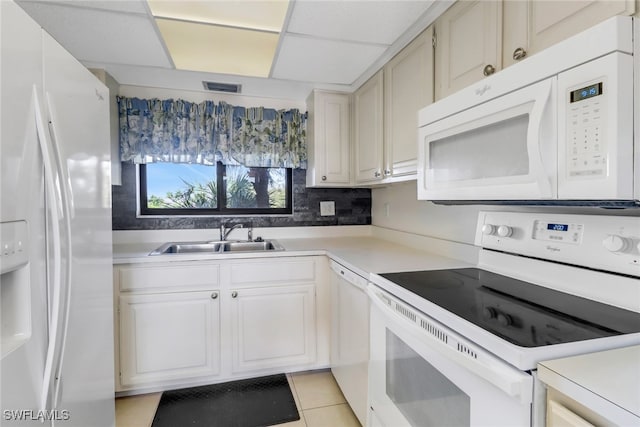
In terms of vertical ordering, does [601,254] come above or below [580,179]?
below

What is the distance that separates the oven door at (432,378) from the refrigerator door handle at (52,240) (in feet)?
3.43

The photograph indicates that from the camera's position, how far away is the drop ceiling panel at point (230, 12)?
1.57 meters

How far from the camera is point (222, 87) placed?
2311mm

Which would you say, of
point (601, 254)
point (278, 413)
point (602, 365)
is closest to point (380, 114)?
point (601, 254)

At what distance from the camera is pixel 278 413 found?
5.84 feet

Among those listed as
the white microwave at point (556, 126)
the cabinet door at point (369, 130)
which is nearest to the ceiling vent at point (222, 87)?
the cabinet door at point (369, 130)

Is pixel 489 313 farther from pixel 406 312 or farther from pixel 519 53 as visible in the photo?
pixel 519 53

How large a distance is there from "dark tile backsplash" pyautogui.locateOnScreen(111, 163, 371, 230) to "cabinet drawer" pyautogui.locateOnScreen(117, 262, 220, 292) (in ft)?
2.01

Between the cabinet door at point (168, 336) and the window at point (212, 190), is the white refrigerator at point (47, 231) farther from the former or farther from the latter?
the window at point (212, 190)

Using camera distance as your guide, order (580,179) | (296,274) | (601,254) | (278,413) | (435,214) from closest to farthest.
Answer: (580,179) < (601,254) < (278,413) < (435,214) < (296,274)

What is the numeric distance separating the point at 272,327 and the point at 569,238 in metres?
1.67

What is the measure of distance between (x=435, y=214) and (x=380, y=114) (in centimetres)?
71

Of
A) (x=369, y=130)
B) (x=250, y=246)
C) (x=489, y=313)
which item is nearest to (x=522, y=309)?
(x=489, y=313)

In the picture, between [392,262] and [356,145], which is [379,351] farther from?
[356,145]
